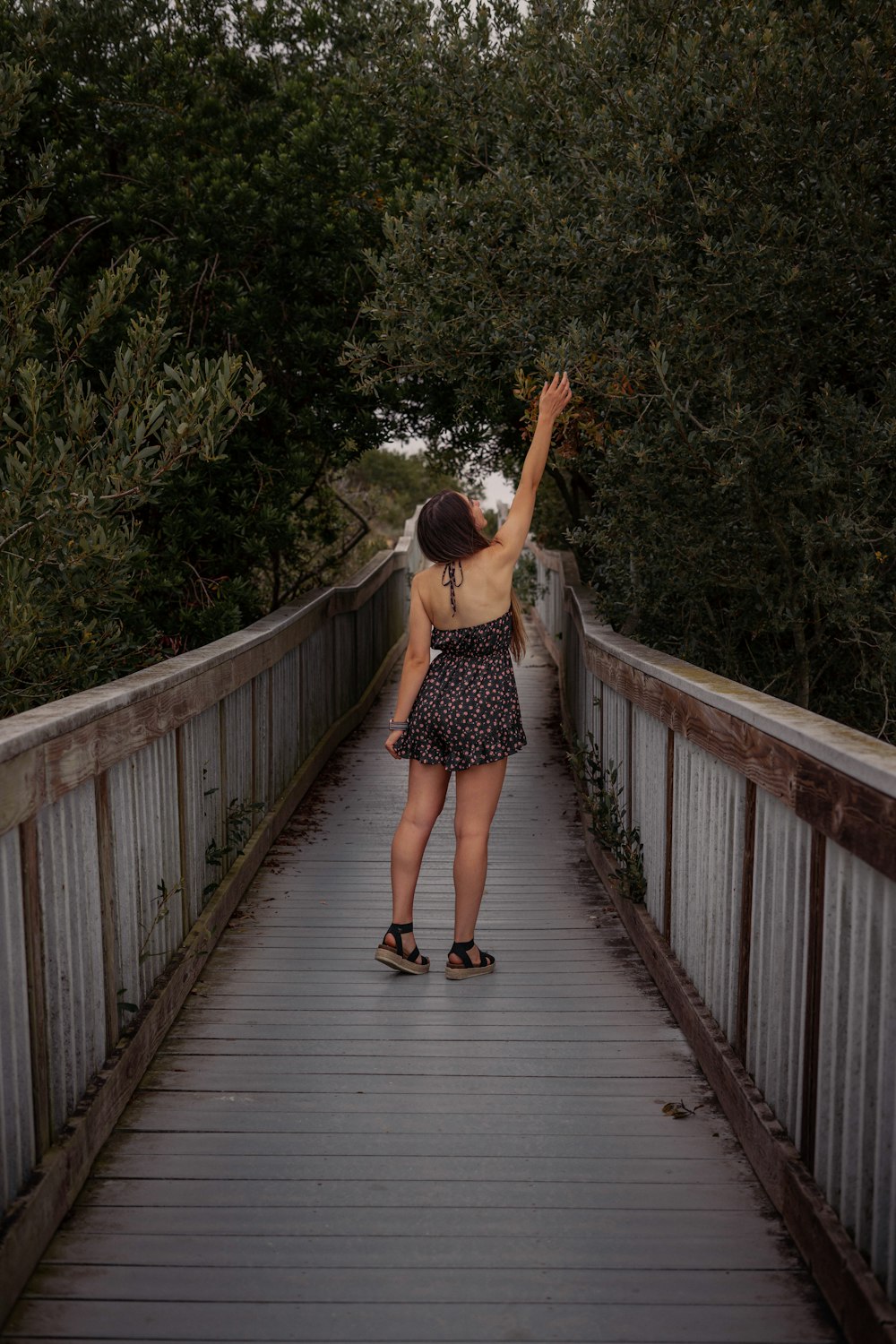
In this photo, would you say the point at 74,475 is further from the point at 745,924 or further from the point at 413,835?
the point at 745,924

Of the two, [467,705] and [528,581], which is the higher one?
[467,705]

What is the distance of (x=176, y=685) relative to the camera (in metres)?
4.38

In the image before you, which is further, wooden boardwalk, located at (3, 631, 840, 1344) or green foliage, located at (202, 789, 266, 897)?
green foliage, located at (202, 789, 266, 897)

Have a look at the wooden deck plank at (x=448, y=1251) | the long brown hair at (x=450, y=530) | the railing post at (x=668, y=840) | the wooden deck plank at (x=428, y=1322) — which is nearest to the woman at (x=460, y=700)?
the long brown hair at (x=450, y=530)

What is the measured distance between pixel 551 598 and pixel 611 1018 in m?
11.6

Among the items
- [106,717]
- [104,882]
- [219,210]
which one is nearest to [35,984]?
[104,882]

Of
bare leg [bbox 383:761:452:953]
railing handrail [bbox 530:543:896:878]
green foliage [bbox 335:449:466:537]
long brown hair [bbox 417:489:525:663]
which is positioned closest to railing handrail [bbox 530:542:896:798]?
railing handrail [bbox 530:543:896:878]

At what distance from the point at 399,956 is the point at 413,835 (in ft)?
1.53

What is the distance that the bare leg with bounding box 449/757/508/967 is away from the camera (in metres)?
4.71

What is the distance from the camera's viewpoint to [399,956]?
4.82 meters

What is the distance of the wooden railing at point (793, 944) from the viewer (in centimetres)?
241

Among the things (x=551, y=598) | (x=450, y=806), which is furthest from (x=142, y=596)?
(x=551, y=598)

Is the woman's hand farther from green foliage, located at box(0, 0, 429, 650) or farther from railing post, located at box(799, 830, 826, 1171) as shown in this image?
green foliage, located at box(0, 0, 429, 650)

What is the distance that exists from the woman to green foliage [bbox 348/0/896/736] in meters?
1.39
